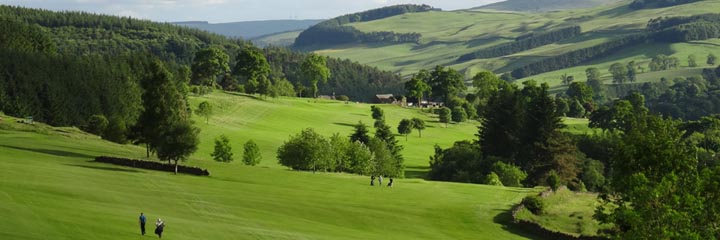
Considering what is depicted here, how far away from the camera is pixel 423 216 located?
7281cm

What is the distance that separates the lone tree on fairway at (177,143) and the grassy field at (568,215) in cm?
3590

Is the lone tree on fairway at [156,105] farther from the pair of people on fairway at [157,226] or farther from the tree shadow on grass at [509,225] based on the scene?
Result: the pair of people on fairway at [157,226]

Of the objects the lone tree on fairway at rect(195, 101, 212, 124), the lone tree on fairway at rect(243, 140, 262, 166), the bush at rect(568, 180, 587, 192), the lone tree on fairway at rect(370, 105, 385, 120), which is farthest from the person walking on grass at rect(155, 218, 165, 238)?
the lone tree on fairway at rect(370, 105, 385, 120)

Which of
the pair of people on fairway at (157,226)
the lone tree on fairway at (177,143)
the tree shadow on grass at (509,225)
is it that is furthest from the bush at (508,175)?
the pair of people on fairway at (157,226)

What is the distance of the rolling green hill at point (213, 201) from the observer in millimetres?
51531

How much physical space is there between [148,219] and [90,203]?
21.3ft

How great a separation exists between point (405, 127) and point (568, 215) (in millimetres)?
88978

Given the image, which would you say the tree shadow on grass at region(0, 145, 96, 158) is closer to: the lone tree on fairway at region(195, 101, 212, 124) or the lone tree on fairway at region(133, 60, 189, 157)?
the lone tree on fairway at region(133, 60, 189, 157)

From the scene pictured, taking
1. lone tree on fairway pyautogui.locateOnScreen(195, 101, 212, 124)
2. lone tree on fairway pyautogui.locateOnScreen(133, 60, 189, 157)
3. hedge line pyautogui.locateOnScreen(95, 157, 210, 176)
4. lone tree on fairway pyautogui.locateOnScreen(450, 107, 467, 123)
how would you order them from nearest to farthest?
1. hedge line pyautogui.locateOnScreen(95, 157, 210, 176)
2. lone tree on fairway pyautogui.locateOnScreen(133, 60, 189, 157)
3. lone tree on fairway pyautogui.locateOnScreen(195, 101, 212, 124)
4. lone tree on fairway pyautogui.locateOnScreen(450, 107, 467, 123)

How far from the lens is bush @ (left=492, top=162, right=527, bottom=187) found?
11825cm

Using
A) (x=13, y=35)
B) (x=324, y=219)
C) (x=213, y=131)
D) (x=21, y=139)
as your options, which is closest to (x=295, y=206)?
(x=324, y=219)

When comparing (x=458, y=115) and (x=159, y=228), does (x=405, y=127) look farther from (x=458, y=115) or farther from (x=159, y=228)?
(x=159, y=228)

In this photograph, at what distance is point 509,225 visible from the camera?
73500mm

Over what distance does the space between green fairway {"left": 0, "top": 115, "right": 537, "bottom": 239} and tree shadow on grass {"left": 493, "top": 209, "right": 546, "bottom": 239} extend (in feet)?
0.86
